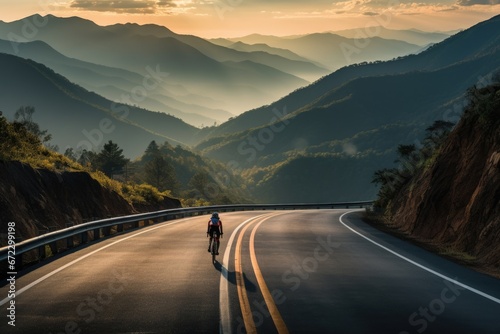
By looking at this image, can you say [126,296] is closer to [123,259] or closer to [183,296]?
[183,296]

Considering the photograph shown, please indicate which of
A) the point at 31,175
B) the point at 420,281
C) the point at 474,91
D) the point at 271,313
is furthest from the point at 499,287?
the point at 31,175

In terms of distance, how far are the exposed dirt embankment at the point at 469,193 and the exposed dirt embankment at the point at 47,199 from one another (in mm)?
11928

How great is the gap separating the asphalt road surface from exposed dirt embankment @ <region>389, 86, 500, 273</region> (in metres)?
1.61

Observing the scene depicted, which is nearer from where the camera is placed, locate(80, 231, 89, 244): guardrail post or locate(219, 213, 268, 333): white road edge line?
locate(219, 213, 268, 333): white road edge line

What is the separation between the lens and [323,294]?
12.6m

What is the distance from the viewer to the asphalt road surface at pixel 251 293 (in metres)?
9.91

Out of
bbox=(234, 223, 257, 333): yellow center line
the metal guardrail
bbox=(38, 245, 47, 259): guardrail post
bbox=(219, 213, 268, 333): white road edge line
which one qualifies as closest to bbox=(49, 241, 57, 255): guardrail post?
the metal guardrail

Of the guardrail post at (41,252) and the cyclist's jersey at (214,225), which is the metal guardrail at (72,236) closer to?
the guardrail post at (41,252)

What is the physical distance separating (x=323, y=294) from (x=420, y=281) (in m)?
2.84

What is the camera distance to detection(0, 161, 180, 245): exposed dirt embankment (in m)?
22.5

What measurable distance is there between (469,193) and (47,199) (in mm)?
15798

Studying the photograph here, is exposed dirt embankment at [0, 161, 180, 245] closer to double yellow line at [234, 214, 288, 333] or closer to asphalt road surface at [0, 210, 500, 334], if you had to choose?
asphalt road surface at [0, 210, 500, 334]

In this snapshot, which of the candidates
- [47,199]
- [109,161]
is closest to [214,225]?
[47,199]

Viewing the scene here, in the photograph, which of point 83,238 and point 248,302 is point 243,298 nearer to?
point 248,302
